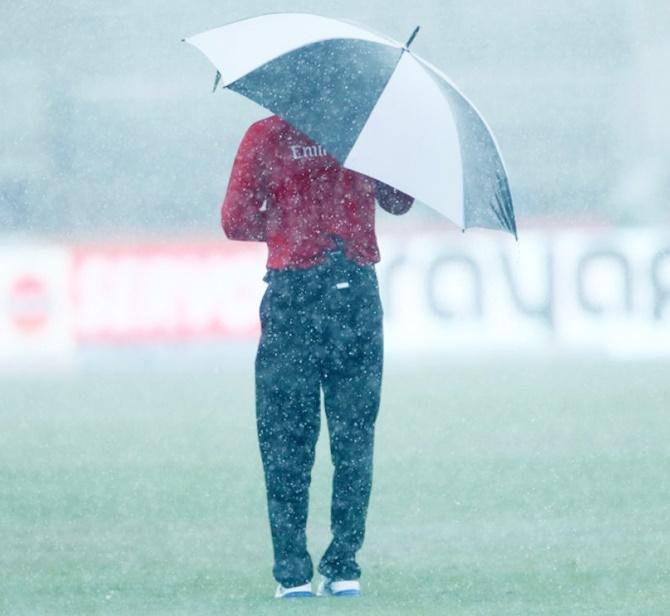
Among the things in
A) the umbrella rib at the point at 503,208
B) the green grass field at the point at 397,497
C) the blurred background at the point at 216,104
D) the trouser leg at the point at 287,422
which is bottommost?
the green grass field at the point at 397,497

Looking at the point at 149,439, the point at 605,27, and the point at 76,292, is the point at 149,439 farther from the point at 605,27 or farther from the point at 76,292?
the point at 605,27

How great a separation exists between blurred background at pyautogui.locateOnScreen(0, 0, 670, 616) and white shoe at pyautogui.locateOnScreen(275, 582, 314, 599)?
0.20 ft

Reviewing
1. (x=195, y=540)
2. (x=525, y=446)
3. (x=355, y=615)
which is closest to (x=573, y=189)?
(x=525, y=446)

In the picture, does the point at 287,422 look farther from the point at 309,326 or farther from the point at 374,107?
the point at 374,107

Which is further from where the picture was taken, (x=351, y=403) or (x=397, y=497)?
(x=397, y=497)

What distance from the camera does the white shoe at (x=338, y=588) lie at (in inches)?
179

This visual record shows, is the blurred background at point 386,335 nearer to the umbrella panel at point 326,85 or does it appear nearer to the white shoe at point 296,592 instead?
the white shoe at point 296,592

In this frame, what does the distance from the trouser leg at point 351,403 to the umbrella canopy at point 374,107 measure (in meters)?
0.36

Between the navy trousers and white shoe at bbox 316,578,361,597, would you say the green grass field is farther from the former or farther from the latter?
the navy trousers

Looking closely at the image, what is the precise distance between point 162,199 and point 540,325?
18.8 feet

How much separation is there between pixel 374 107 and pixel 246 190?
1.33 ft

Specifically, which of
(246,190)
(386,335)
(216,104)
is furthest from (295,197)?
(216,104)

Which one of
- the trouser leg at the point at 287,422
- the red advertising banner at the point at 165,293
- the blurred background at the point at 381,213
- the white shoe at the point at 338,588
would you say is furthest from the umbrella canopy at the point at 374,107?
the red advertising banner at the point at 165,293

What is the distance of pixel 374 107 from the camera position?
167 inches
